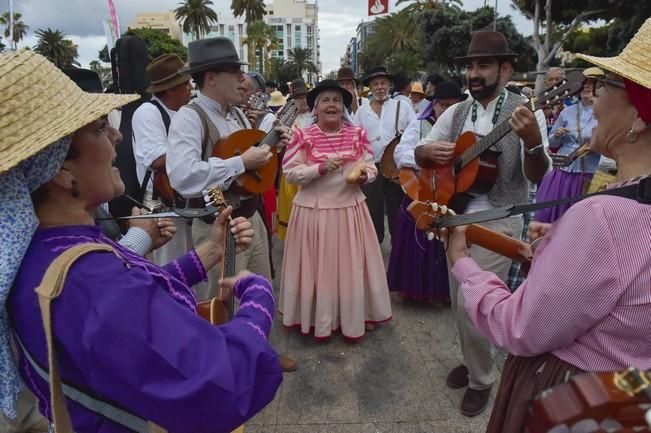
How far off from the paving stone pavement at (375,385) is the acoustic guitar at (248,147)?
55.4 inches

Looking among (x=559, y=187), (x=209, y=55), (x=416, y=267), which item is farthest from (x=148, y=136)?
(x=559, y=187)

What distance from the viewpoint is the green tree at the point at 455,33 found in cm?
3195

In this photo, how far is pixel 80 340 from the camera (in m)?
1.01

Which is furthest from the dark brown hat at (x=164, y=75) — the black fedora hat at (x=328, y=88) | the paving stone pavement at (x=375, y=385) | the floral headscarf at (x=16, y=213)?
the floral headscarf at (x=16, y=213)

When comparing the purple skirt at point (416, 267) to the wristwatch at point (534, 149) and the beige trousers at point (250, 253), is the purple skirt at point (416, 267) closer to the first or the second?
the beige trousers at point (250, 253)

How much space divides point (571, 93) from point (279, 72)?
234ft

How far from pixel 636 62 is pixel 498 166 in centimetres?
158

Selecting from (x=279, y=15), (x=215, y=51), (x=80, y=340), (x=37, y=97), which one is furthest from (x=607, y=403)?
(x=279, y=15)

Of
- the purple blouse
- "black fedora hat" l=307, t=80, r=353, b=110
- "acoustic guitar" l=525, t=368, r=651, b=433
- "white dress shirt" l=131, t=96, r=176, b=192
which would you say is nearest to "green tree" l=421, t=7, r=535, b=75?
"black fedora hat" l=307, t=80, r=353, b=110

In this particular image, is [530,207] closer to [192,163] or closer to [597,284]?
[597,284]

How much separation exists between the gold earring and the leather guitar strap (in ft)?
0.61

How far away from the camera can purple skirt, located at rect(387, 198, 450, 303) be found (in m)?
4.28

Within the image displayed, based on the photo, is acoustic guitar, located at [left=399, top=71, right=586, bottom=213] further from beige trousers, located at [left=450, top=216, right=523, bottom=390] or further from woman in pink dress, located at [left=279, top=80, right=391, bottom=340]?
woman in pink dress, located at [left=279, top=80, right=391, bottom=340]

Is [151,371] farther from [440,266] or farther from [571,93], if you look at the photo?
[440,266]
